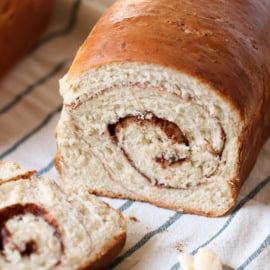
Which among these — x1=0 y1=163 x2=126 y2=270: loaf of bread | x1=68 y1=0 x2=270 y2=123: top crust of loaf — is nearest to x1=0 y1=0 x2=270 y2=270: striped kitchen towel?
x1=0 y1=163 x2=126 y2=270: loaf of bread

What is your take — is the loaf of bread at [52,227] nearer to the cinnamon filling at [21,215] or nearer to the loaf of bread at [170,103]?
the cinnamon filling at [21,215]

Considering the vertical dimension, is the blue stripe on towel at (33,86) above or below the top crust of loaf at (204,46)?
below

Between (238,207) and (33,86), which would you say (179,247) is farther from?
(33,86)

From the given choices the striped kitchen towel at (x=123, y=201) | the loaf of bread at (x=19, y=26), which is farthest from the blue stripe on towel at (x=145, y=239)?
the loaf of bread at (x=19, y=26)

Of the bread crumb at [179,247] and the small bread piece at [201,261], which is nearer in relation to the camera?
the small bread piece at [201,261]

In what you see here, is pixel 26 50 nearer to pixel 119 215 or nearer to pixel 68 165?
pixel 68 165
